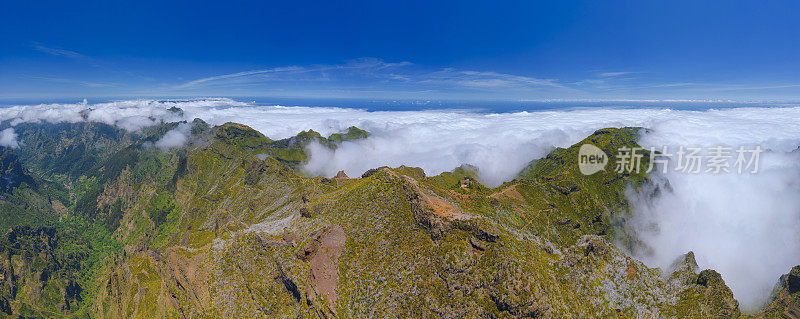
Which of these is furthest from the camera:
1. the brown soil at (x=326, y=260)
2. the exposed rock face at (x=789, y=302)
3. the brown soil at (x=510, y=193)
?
the brown soil at (x=510, y=193)

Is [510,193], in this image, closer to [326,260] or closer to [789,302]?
[789,302]

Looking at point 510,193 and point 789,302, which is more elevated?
point 510,193

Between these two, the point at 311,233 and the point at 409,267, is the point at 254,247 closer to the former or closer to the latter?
the point at 311,233

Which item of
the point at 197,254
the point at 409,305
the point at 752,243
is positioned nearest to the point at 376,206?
the point at 409,305

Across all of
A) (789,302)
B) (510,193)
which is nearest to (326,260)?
(510,193)

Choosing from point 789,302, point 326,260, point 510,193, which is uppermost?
point 510,193

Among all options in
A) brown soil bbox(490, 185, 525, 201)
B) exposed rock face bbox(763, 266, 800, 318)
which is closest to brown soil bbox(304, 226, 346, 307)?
brown soil bbox(490, 185, 525, 201)

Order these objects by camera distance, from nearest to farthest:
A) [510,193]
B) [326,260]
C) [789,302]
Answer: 1. [326,260]
2. [789,302]
3. [510,193]

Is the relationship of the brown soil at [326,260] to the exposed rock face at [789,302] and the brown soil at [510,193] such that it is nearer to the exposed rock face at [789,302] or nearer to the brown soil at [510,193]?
the brown soil at [510,193]

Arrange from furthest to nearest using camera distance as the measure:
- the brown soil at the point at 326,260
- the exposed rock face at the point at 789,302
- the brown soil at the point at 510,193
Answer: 1. the brown soil at the point at 510,193
2. the exposed rock face at the point at 789,302
3. the brown soil at the point at 326,260

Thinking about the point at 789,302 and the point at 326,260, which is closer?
the point at 326,260

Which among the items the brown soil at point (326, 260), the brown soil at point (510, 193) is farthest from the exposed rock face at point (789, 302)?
the brown soil at point (326, 260)
